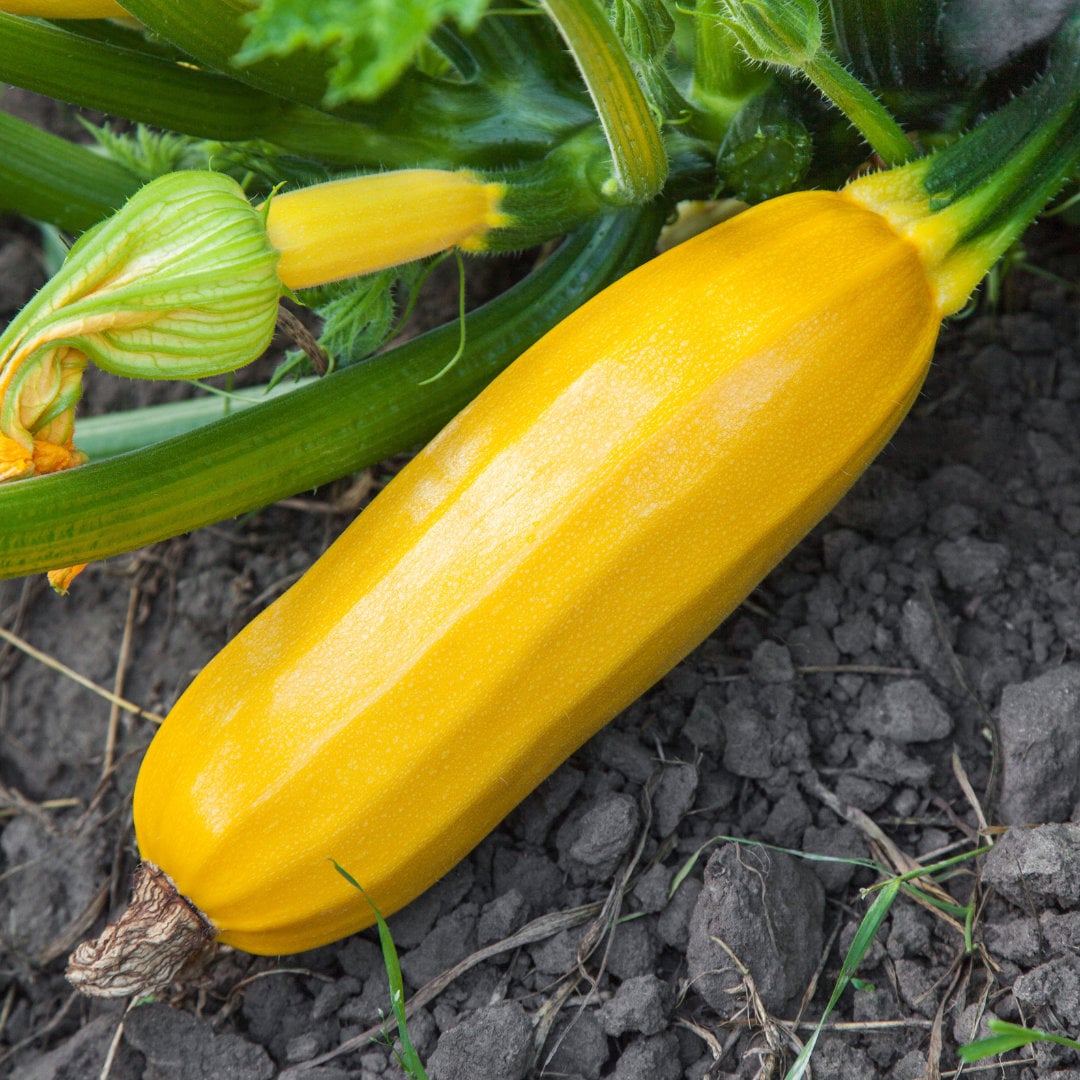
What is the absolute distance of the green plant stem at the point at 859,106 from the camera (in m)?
1.25

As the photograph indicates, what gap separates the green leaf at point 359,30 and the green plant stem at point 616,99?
21 cm

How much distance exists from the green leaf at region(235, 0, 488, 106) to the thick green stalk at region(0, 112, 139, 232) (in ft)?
2.26

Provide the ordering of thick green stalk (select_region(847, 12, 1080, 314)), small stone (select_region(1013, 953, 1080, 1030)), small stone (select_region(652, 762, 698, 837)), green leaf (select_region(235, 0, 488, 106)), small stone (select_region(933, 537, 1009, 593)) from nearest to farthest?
green leaf (select_region(235, 0, 488, 106))
small stone (select_region(1013, 953, 1080, 1030))
thick green stalk (select_region(847, 12, 1080, 314))
small stone (select_region(652, 762, 698, 837))
small stone (select_region(933, 537, 1009, 593))

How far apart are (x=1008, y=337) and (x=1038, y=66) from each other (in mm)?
447

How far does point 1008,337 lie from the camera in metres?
1.77

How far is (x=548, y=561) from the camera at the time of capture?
4.06ft

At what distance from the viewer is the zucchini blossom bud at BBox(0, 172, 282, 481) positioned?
3.57 feet

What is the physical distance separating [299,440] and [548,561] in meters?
0.36

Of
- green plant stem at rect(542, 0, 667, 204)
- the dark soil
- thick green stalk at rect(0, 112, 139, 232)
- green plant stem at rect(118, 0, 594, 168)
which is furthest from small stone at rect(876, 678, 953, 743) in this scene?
thick green stalk at rect(0, 112, 139, 232)

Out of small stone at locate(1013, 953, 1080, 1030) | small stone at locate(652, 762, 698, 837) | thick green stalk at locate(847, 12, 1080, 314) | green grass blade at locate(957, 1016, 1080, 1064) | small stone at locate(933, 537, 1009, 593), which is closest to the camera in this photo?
green grass blade at locate(957, 1016, 1080, 1064)

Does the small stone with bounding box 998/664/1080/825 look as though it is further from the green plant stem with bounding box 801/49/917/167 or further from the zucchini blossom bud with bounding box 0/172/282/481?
the zucchini blossom bud with bounding box 0/172/282/481

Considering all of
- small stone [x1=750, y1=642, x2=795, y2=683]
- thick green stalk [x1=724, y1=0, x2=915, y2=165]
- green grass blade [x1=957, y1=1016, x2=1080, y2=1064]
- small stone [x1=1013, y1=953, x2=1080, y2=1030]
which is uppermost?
thick green stalk [x1=724, y1=0, x2=915, y2=165]

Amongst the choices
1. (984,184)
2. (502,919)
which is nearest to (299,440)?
(502,919)

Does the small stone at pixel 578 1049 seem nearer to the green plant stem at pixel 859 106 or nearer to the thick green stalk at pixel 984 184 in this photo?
the thick green stalk at pixel 984 184
